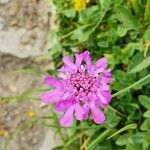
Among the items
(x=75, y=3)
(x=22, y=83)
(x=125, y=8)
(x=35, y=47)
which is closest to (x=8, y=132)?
(x=22, y=83)

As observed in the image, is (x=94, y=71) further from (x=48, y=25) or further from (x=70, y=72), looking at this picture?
(x=48, y=25)

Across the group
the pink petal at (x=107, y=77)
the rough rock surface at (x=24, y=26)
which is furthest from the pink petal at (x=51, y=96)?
the rough rock surface at (x=24, y=26)

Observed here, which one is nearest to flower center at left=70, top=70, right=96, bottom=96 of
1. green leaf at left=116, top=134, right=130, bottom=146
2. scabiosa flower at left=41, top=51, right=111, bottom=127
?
scabiosa flower at left=41, top=51, right=111, bottom=127

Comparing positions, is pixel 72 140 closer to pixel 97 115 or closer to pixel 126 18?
pixel 126 18

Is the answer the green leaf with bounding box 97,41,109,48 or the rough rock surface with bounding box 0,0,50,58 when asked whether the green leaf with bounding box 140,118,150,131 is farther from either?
the rough rock surface with bounding box 0,0,50,58

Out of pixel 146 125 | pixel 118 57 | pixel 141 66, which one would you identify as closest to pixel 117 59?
pixel 118 57

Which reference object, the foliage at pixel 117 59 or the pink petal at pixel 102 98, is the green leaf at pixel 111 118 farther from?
the pink petal at pixel 102 98

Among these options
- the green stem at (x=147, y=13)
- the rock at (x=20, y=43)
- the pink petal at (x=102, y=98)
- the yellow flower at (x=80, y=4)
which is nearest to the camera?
the pink petal at (x=102, y=98)
